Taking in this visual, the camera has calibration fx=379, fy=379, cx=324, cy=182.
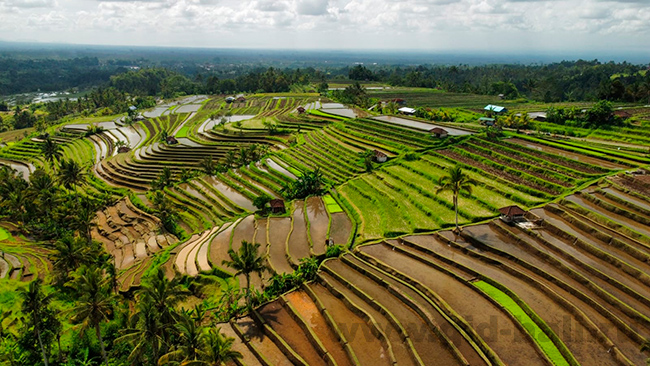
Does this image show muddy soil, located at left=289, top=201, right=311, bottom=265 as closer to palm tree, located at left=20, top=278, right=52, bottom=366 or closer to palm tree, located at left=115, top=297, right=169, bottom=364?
palm tree, located at left=115, top=297, right=169, bottom=364

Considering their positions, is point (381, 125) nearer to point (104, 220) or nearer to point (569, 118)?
point (569, 118)

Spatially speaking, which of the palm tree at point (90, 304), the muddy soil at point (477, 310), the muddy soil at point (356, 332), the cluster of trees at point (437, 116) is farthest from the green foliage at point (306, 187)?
the cluster of trees at point (437, 116)

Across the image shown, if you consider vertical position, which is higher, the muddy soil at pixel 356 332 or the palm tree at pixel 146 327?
the palm tree at pixel 146 327

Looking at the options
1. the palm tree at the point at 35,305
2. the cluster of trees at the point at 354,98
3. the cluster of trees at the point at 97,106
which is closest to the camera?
the palm tree at the point at 35,305

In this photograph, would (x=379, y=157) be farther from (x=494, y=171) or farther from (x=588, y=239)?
(x=588, y=239)

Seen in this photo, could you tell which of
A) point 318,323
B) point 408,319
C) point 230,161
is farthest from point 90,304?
point 230,161

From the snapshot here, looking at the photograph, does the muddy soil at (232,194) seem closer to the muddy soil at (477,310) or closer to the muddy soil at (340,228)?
the muddy soil at (340,228)

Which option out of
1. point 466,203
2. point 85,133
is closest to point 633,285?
point 466,203
